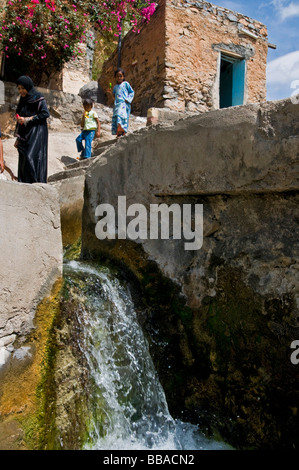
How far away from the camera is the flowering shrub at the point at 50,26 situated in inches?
302

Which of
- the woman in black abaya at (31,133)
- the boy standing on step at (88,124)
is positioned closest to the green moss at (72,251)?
the woman in black abaya at (31,133)

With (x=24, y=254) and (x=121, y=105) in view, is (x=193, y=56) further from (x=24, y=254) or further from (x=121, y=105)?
(x=24, y=254)

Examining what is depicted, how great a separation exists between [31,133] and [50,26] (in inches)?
203

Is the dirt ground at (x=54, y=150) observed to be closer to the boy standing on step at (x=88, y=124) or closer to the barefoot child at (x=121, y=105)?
the boy standing on step at (x=88, y=124)

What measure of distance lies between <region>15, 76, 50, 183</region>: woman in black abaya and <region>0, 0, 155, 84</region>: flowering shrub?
4765 millimetres

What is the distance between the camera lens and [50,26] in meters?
7.86

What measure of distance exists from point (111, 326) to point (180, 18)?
7.88 metres

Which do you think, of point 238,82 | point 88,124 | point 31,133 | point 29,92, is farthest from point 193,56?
point 31,133

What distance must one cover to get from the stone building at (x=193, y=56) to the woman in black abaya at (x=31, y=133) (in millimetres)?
4873

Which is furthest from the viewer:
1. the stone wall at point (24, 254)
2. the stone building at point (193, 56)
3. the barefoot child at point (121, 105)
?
the stone building at point (193, 56)

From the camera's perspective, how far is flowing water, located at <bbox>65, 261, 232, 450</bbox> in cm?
228

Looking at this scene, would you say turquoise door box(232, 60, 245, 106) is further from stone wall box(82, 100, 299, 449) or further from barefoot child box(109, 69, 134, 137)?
stone wall box(82, 100, 299, 449)

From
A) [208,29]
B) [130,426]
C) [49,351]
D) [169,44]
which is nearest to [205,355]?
[130,426]

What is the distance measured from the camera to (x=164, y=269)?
9.20 ft
